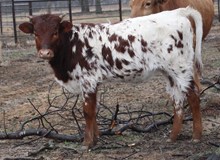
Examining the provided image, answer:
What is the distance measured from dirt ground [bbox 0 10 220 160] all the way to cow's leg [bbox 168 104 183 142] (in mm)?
83

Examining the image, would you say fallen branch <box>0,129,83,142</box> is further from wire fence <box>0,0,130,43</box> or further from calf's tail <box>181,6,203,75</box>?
wire fence <box>0,0,130,43</box>

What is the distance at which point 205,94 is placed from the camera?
796 centimetres

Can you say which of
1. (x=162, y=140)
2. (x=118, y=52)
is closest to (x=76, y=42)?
(x=118, y=52)

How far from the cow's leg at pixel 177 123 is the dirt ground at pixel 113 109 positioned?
83mm

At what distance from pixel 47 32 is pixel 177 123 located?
69.8 inches

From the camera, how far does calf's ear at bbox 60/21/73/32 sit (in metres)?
5.65

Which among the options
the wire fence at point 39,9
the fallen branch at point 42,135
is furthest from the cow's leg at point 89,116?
the wire fence at point 39,9

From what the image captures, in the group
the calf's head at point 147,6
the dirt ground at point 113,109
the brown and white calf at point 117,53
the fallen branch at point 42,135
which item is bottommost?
the dirt ground at point 113,109

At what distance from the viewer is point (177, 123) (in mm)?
5953

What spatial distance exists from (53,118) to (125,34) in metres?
1.99

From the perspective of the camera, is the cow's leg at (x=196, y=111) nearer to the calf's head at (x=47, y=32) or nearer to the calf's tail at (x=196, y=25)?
the calf's tail at (x=196, y=25)

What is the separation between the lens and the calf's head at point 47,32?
5.47 m

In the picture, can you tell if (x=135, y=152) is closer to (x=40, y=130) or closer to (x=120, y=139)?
(x=120, y=139)

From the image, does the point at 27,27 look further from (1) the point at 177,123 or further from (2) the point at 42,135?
(1) the point at 177,123
